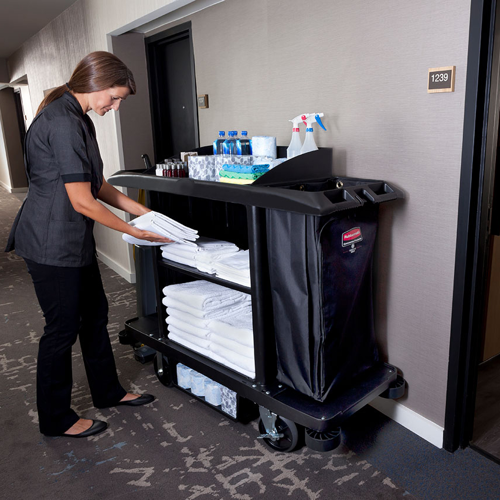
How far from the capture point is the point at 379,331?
A: 7.27 ft

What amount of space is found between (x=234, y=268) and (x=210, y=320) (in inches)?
13.5

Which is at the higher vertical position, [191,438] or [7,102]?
→ [7,102]

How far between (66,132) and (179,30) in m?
1.83

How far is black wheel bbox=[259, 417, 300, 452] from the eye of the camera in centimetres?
197

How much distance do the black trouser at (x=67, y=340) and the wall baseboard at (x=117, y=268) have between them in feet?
6.42

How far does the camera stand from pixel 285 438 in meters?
2.06

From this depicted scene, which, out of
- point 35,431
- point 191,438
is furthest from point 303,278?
point 35,431

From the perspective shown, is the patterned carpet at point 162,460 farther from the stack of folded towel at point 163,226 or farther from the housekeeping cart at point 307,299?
A: the stack of folded towel at point 163,226

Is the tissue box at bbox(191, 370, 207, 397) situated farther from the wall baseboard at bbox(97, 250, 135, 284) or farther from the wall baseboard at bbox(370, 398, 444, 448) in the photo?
the wall baseboard at bbox(97, 250, 135, 284)

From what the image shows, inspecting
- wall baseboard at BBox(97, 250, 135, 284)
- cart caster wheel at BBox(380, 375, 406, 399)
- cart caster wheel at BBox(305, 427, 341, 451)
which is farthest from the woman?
wall baseboard at BBox(97, 250, 135, 284)

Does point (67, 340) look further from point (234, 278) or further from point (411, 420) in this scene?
point (411, 420)

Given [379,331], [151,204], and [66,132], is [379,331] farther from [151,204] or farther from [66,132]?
[66,132]

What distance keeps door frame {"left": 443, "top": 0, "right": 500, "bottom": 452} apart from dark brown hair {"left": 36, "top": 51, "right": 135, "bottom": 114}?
1.34 metres

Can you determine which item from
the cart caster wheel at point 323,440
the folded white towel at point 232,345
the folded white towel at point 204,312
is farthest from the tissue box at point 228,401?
the cart caster wheel at point 323,440
